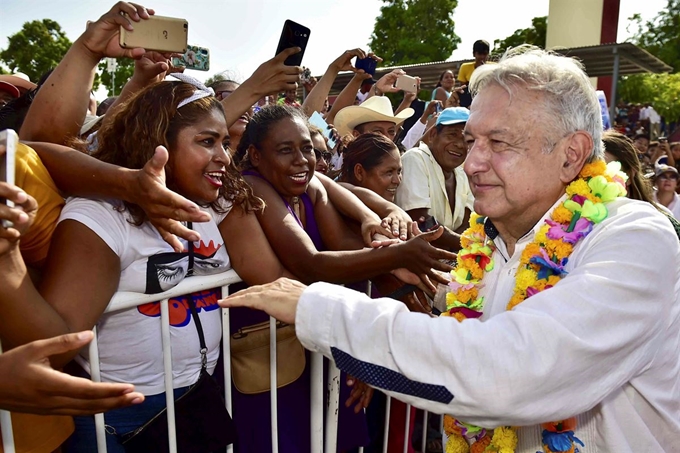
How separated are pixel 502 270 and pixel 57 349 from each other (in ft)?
4.89

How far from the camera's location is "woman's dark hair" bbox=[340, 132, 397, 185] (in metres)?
4.04

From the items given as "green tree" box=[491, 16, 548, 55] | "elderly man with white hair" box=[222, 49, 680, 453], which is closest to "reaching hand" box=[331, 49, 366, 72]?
"elderly man with white hair" box=[222, 49, 680, 453]

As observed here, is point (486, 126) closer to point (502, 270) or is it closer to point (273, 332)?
point (502, 270)

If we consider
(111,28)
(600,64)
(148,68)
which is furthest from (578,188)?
(600,64)

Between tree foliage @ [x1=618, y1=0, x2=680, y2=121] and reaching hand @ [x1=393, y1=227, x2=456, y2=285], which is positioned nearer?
reaching hand @ [x1=393, y1=227, x2=456, y2=285]

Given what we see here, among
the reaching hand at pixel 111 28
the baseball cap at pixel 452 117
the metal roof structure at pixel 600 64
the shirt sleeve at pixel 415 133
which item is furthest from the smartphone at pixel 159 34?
the metal roof structure at pixel 600 64

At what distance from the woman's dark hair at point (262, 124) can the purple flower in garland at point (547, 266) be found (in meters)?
1.64

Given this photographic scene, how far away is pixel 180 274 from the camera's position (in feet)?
6.57

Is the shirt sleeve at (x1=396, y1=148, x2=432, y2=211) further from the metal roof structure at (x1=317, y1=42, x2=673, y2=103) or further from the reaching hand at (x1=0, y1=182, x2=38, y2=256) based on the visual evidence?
the metal roof structure at (x1=317, y1=42, x2=673, y2=103)

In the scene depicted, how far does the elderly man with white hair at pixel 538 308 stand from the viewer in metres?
1.39

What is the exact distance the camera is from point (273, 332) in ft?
7.46

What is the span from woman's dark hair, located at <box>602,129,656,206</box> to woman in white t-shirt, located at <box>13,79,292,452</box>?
218 cm

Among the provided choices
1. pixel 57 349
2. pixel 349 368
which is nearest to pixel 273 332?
pixel 349 368

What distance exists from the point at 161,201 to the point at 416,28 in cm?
3453
